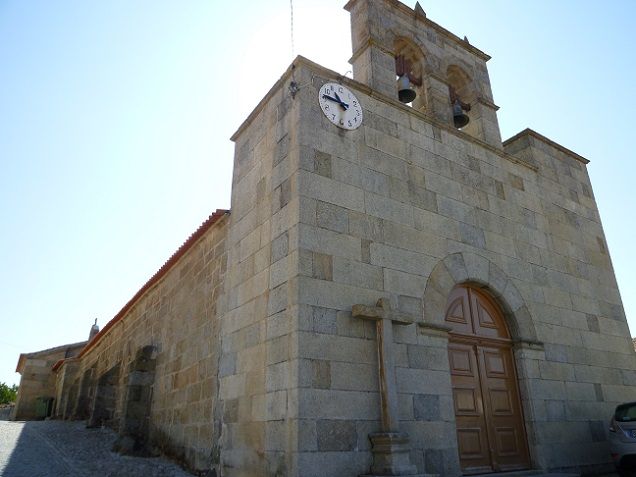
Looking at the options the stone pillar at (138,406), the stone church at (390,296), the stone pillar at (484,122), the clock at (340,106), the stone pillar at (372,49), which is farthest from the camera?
the stone pillar at (138,406)

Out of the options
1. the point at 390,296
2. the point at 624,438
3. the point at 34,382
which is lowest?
the point at 624,438

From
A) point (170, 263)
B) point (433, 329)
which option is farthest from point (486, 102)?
point (170, 263)

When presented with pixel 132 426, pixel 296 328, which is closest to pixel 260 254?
pixel 296 328

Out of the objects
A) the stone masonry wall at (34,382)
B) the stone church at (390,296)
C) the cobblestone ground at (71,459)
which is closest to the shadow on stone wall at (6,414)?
the stone masonry wall at (34,382)

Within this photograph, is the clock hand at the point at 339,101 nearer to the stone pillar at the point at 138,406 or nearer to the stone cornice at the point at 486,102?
the stone cornice at the point at 486,102

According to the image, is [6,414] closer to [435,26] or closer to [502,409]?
[502,409]

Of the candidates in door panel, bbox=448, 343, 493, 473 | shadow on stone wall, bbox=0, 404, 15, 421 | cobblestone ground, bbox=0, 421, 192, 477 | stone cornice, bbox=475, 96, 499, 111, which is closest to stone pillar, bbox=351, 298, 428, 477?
door panel, bbox=448, 343, 493, 473

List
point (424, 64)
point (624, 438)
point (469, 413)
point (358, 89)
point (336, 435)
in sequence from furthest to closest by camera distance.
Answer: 1. point (424, 64)
2. point (358, 89)
3. point (624, 438)
4. point (469, 413)
5. point (336, 435)

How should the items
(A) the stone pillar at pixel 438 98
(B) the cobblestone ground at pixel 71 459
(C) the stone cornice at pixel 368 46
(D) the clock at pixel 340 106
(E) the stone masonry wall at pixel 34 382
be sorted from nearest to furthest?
(D) the clock at pixel 340 106 → (B) the cobblestone ground at pixel 71 459 → (C) the stone cornice at pixel 368 46 → (A) the stone pillar at pixel 438 98 → (E) the stone masonry wall at pixel 34 382

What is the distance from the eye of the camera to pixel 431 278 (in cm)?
536

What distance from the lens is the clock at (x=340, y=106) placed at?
543 cm

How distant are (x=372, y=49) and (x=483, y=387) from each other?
459cm

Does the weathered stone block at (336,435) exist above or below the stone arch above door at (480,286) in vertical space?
below

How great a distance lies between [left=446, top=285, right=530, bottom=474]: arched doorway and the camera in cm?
514
